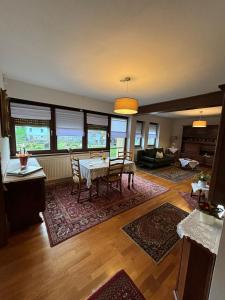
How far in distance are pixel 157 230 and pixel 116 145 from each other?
3.42 m

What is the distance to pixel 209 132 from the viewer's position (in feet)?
22.4

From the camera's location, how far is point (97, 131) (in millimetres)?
4469

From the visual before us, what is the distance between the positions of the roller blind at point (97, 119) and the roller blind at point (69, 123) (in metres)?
0.24

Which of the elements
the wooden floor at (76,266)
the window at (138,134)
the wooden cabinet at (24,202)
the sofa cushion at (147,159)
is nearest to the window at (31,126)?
the wooden cabinet at (24,202)

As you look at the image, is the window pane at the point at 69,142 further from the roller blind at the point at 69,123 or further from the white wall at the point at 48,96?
the white wall at the point at 48,96

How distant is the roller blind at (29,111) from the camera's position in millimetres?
2994

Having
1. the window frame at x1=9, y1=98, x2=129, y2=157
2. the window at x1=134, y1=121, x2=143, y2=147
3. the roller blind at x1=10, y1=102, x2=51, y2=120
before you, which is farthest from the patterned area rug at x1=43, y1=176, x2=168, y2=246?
the window at x1=134, y1=121, x2=143, y2=147

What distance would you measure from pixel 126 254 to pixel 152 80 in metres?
2.86

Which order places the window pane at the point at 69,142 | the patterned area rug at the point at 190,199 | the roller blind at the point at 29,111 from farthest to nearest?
the window pane at the point at 69,142 < the roller blind at the point at 29,111 < the patterned area rug at the point at 190,199

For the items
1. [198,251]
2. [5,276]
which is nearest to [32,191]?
[5,276]

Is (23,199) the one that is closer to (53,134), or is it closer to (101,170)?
(101,170)

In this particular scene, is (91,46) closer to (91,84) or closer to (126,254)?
(91,84)

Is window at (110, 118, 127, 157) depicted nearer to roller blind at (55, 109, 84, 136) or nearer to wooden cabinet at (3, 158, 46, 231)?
roller blind at (55, 109, 84, 136)

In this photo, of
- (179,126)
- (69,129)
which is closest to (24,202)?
(69,129)
